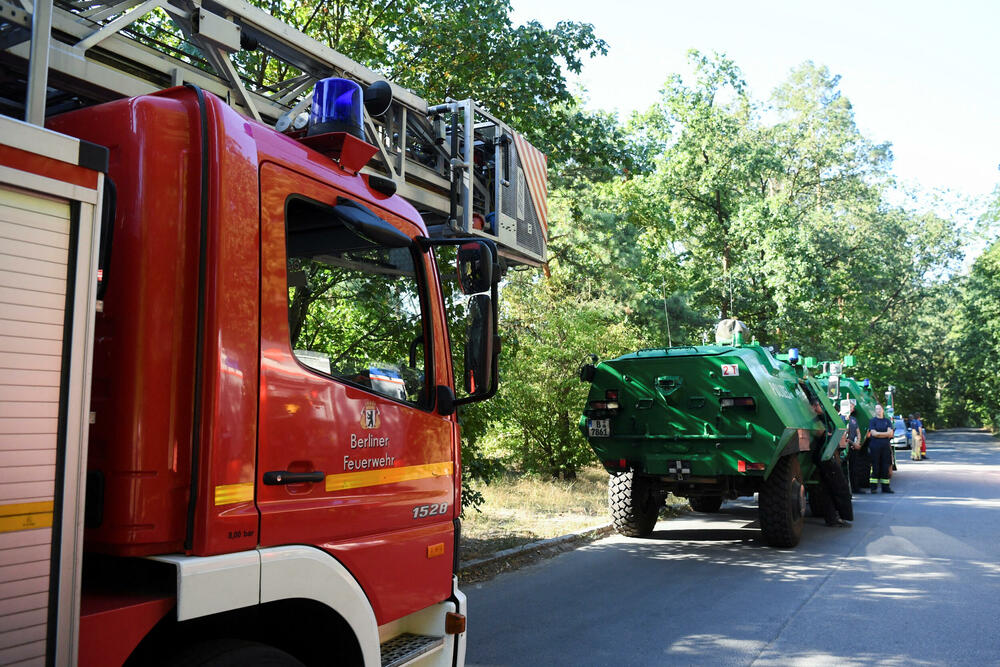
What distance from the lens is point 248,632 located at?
8.77 feet

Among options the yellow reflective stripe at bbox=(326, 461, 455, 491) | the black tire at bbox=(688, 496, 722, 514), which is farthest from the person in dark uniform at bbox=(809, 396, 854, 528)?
the yellow reflective stripe at bbox=(326, 461, 455, 491)

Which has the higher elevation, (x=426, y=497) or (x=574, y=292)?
(x=574, y=292)

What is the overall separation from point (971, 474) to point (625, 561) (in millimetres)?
16441

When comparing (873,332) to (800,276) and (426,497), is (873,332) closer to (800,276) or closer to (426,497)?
(800,276)

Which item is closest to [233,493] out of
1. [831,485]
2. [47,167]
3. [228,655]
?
[228,655]

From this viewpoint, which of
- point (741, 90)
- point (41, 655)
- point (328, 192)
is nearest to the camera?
point (41, 655)

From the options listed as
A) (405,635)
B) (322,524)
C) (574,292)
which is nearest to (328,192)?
(322,524)

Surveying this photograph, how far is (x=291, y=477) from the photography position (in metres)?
2.61

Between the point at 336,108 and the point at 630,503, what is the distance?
7238mm

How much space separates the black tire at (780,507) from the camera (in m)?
8.66

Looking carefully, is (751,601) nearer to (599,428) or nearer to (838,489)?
(599,428)

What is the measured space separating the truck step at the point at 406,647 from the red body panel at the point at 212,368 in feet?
0.69

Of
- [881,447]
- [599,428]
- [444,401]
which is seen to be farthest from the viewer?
[881,447]

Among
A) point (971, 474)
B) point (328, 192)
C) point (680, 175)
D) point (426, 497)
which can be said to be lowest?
point (971, 474)
